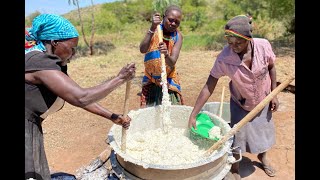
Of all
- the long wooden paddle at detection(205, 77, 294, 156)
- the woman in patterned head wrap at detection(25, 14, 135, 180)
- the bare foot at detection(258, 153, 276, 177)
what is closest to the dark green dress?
the woman in patterned head wrap at detection(25, 14, 135, 180)

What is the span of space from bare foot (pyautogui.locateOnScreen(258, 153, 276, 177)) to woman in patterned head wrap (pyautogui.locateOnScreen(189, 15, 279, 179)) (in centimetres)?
40

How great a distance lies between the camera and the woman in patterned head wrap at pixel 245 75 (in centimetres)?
246

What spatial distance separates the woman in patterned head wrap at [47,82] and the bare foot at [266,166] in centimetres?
206

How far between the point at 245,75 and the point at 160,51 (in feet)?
2.58

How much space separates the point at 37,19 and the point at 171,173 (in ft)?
3.93

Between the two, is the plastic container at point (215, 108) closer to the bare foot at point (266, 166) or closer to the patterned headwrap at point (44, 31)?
the bare foot at point (266, 166)

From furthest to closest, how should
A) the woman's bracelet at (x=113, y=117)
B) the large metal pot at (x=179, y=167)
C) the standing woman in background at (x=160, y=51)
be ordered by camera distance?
the standing woman in background at (x=160, y=51) < the woman's bracelet at (x=113, y=117) < the large metal pot at (x=179, y=167)

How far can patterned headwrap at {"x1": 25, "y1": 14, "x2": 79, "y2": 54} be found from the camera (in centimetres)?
178

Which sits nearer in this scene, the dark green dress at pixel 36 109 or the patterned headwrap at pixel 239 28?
the dark green dress at pixel 36 109

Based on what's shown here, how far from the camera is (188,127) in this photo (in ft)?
8.96

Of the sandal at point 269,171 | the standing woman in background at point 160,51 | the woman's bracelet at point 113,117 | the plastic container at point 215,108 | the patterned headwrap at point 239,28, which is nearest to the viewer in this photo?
the woman's bracelet at point 113,117

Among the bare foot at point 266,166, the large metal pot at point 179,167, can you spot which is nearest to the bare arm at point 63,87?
the large metal pot at point 179,167
